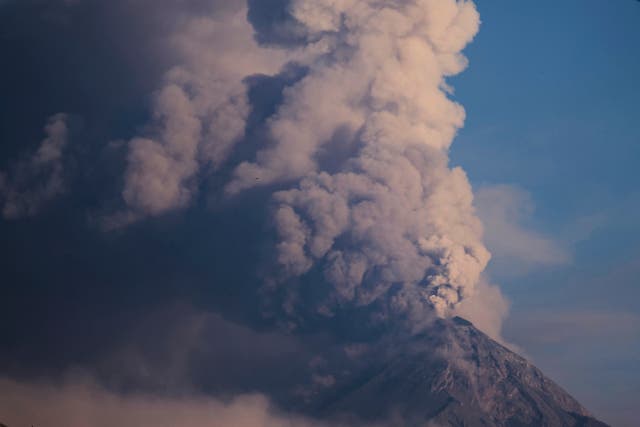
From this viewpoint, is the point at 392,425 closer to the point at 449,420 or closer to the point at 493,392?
the point at 449,420

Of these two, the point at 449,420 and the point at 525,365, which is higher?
the point at 525,365

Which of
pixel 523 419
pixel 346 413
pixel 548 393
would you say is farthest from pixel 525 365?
pixel 346 413

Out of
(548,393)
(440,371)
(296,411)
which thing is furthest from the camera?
(548,393)

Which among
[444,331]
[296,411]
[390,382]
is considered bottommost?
[296,411]

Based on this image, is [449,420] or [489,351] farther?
[489,351]

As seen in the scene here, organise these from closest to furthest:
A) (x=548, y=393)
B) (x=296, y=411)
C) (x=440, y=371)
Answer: (x=296, y=411), (x=440, y=371), (x=548, y=393)

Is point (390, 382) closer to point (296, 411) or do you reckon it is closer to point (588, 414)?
point (296, 411)
